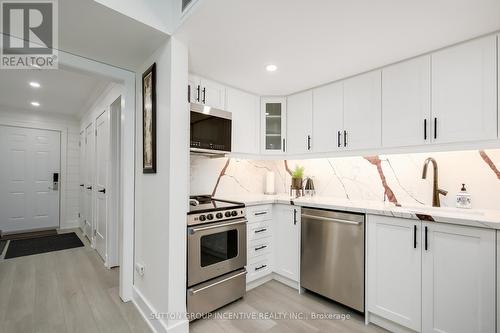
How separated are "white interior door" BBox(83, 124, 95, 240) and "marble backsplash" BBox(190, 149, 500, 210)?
252 centimetres

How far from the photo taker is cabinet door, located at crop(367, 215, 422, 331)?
1.74m

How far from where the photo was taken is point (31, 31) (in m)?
1.72

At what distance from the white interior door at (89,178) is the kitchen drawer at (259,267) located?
9.99ft

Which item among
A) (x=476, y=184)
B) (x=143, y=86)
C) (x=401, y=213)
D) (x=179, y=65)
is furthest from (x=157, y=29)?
(x=476, y=184)

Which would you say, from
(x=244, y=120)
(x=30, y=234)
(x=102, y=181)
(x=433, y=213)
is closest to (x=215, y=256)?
(x=244, y=120)

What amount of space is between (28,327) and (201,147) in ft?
6.76

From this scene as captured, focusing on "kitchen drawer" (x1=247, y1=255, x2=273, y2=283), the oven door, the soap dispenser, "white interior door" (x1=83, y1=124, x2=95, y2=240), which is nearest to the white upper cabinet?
the oven door

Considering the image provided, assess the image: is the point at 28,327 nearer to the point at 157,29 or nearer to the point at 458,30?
the point at 157,29

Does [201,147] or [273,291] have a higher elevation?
[201,147]

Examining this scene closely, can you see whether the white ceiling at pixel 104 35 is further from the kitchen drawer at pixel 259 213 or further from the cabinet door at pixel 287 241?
the cabinet door at pixel 287 241

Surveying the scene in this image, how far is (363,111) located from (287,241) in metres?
1.60

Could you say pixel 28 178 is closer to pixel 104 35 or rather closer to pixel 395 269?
pixel 104 35

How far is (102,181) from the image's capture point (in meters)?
3.52

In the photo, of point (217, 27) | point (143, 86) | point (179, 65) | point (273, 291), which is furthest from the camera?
point (273, 291)
